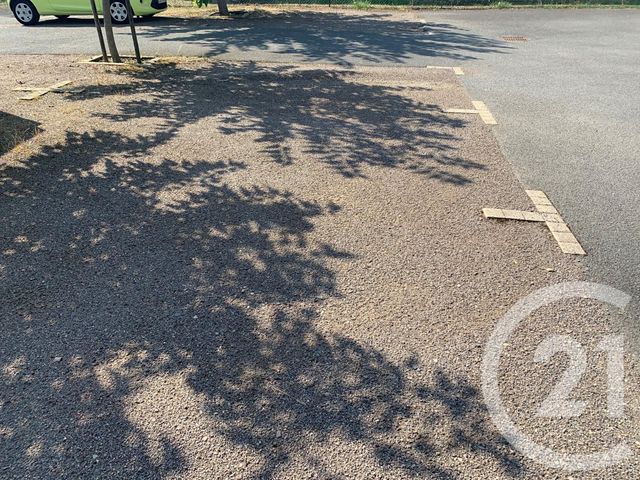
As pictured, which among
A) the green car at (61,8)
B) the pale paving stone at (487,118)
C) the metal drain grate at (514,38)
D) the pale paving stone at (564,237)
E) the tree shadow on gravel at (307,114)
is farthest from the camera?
the green car at (61,8)

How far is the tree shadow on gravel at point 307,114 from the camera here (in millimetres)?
5711

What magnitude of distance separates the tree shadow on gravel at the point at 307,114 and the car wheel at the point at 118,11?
627cm

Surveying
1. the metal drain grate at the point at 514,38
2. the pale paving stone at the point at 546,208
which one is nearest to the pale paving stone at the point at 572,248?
the pale paving stone at the point at 546,208

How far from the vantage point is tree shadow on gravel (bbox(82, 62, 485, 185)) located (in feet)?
18.7

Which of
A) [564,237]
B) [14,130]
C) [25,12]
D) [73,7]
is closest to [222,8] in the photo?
[73,7]

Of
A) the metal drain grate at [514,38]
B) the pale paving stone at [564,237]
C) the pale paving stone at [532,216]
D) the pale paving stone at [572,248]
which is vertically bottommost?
the pale paving stone at [572,248]

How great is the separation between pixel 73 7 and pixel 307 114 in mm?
12259

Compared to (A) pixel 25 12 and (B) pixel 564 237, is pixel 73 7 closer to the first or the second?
(A) pixel 25 12

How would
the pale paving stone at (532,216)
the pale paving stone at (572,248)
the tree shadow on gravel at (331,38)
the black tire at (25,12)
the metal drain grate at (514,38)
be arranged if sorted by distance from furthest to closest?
the black tire at (25,12)
the metal drain grate at (514,38)
the tree shadow on gravel at (331,38)
the pale paving stone at (532,216)
the pale paving stone at (572,248)

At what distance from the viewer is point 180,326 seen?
3068 millimetres

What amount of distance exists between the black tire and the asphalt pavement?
488 millimetres

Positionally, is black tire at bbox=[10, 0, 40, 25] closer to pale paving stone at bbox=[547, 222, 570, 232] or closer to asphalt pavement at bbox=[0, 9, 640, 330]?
asphalt pavement at bbox=[0, 9, 640, 330]

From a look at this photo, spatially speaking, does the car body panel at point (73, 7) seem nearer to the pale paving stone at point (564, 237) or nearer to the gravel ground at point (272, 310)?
the gravel ground at point (272, 310)

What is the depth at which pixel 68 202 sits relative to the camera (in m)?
4.58
